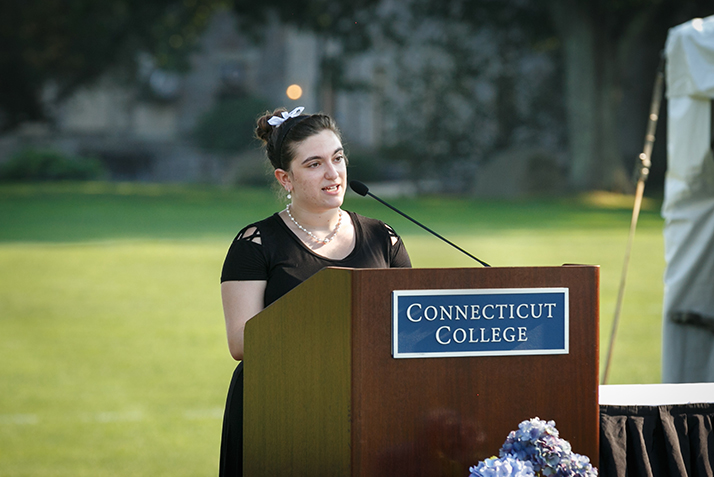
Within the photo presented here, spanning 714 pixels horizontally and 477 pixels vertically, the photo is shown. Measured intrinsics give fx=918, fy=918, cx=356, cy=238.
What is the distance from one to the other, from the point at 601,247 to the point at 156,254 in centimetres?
866

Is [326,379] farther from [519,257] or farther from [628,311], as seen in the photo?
[519,257]

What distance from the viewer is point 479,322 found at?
2230mm

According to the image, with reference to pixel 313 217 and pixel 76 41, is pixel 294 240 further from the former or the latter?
pixel 76 41

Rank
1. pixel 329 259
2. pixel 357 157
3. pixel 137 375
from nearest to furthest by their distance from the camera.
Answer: pixel 329 259 → pixel 137 375 → pixel 357 157

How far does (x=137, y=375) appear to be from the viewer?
8984 mm

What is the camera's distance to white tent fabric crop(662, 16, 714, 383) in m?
5.73

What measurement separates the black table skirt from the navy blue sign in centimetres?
66

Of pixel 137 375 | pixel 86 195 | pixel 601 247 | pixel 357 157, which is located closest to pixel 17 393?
pixel 137 375

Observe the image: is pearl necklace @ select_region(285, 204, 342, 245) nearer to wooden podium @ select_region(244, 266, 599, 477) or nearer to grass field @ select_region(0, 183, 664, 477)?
wooden podium @ select_region(244, 266, 599, 477)

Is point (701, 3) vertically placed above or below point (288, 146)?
above

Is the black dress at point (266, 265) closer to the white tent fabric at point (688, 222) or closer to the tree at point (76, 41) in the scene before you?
the white tent fabric at point (688, 222)

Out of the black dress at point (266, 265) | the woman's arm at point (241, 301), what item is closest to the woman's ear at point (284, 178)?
the black dress at point (266, 265)

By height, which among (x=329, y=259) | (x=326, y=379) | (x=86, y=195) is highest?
(x=86, y=195)

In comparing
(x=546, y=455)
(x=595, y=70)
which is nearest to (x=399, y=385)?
(x=546, y=455)
